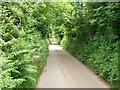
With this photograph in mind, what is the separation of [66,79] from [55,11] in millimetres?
13239

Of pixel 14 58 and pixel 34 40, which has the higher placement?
pixel 14 58

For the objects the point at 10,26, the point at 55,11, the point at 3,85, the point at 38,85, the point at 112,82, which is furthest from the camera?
the point at 55,11

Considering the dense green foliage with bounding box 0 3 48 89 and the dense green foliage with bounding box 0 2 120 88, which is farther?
the dense green foliage with bounding box 0 2 120 88

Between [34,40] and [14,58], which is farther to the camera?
[34,40]

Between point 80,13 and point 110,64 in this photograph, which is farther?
point 80,13

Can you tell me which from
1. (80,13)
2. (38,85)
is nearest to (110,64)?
(38,85)

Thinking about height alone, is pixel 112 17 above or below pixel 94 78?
above

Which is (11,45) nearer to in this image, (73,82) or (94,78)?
(73,82)

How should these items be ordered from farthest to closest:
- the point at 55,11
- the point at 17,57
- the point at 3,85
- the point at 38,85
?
the point at 55,11 < the point at 38,85 < the point at 17,57 < the point at 3,85

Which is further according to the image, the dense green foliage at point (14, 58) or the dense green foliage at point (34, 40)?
the dense green foliage at point (34, 40)

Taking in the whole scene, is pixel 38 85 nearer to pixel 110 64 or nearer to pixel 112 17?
pixel 110 64

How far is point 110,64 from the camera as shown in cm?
1239

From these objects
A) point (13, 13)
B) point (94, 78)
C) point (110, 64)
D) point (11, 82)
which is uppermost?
point (13, 13)

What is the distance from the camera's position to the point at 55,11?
2608 centimetres
